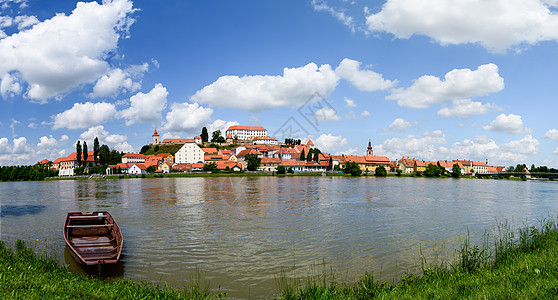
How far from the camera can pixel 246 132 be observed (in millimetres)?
182625

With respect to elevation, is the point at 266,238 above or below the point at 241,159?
below

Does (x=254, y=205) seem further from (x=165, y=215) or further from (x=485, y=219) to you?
(x=485, y=219)

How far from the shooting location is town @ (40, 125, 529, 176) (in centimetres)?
12062

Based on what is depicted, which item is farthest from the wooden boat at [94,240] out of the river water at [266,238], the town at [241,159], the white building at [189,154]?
the white building at [189,154]

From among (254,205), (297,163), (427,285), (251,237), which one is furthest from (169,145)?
(427,285)

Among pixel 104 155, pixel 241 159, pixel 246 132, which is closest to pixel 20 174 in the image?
pixel 104 155

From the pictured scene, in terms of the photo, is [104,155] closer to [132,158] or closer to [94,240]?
[132,158]

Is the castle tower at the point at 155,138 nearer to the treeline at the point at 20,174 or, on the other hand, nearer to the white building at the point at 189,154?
the white building at the point at 189,154

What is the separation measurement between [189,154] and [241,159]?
2192cm

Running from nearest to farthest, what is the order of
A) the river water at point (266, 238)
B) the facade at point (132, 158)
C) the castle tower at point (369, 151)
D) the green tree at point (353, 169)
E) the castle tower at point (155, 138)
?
the river water at point (266, 238) < the green tree at point (353, 169) < the facade at point (132, 158) < the castle tower at point (369, 151) < the castle tower at point (155, 138)

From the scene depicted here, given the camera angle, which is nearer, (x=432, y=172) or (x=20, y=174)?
(x=20, y=174)

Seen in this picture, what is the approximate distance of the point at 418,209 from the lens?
27922mm

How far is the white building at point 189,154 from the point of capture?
137750 millimetres

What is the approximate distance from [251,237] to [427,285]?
10.4 meters
